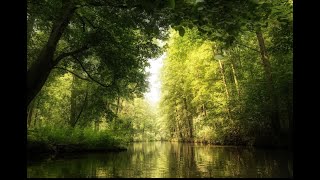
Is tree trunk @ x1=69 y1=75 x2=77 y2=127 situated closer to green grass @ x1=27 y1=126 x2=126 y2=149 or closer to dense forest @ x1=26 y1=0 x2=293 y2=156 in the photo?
dense forest @ x1=26 y1=0 x2=293 y2=156

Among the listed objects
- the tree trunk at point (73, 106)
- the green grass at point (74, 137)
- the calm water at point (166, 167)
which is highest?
the tree trunk at point (73, 106)

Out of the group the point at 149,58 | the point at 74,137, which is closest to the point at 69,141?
the point at 74,137

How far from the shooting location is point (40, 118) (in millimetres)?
43938

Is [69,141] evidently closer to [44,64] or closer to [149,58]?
[149,58]

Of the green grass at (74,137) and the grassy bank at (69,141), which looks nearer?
the grassy bank at (69,141)

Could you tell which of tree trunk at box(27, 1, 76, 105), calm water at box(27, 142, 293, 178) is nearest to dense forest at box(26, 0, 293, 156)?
tree trunk at box(27, 1, 76, 105)

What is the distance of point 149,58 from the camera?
17250 millimetres

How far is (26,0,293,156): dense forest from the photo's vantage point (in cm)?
586

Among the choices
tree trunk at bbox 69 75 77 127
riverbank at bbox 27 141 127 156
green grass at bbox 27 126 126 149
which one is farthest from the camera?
tree trunk at bbox 69 75 77 127

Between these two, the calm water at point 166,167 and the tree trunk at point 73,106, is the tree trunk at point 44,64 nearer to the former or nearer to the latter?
the calm water at point 166,167

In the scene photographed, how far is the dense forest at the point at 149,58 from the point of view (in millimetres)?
5855

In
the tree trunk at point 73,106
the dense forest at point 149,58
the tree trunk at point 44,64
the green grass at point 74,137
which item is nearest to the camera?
the dense forest at point 149,58

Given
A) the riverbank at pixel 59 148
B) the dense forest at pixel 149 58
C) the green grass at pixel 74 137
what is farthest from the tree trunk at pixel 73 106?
the riverbank at pixel 59 148
